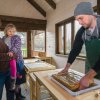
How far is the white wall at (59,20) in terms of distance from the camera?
3.68 metres

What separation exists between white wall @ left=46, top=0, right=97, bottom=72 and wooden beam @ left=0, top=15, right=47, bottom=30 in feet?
1.06

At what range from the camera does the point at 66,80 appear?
122 centimetres

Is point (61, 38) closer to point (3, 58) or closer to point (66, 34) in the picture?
point (66, 34)

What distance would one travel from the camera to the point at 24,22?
5488 mm

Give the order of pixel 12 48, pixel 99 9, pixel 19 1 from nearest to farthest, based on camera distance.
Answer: pixel 12 48 → pixel 99 9 → pixel 19 1

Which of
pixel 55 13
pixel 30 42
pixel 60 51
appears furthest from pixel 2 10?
pixel 60 51

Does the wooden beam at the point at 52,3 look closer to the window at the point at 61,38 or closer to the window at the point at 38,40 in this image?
the window at the point at 61,38

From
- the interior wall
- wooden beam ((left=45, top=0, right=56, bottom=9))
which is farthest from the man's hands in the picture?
the interior wall

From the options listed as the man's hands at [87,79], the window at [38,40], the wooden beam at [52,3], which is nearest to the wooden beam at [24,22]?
the window at [38,40]

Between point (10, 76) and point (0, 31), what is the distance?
11.7ft

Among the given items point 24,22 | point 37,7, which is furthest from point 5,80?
point 37,7

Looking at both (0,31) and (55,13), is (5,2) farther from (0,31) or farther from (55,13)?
(55,13)

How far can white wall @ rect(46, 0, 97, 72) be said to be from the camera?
3.68m

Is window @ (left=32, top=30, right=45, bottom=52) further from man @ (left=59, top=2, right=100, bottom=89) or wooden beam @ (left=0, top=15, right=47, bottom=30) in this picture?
man @ (left=59, top=2, right=100, bottom=89)
